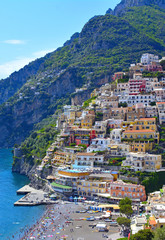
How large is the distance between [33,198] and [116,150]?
2258cm

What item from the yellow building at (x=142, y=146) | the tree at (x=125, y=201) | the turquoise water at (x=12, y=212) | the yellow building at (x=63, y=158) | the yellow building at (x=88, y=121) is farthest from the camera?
the yellow building at (x=88, y=121)

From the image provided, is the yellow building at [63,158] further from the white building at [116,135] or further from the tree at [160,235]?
the tree at [160,235]

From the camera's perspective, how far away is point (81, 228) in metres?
69.9

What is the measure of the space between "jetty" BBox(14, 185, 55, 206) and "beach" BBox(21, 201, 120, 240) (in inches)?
231

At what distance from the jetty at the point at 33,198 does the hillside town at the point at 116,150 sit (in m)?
2.99

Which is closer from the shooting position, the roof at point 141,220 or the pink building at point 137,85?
the roof at point 141,220

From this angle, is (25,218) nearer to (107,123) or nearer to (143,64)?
(107,123)

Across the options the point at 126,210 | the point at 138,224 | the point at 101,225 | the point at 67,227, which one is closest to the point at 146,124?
the point at 126,210

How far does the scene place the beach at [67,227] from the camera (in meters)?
66.6

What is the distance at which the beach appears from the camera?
219ft

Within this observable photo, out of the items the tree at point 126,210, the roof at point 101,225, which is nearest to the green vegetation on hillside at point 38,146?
the tree at point 126,210

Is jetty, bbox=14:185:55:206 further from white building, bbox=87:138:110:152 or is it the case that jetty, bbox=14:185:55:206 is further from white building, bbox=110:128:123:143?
white building, bbox=110:128:123:143

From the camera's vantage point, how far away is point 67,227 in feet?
235

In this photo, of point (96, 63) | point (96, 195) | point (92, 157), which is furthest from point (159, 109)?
point (96, 63)
